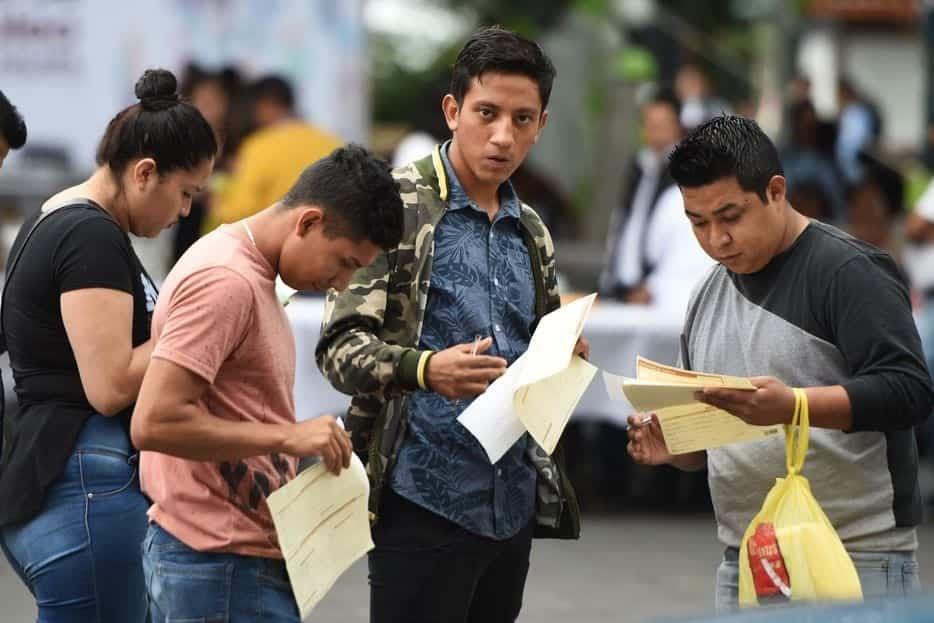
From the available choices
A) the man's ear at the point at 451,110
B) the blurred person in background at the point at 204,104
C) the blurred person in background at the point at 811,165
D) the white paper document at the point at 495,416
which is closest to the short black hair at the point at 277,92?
the blurred person in background at the point at 204,104

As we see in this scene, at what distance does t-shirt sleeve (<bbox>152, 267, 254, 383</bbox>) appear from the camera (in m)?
3.34

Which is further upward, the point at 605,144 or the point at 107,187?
the point at 107,187

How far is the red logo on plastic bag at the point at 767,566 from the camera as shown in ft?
12.1

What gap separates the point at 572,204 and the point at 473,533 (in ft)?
40.4

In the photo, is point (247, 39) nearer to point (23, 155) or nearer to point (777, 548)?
point (23, 155)

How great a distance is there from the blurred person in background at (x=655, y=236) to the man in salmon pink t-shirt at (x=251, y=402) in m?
5.45

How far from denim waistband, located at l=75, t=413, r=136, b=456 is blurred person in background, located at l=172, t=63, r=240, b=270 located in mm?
6137

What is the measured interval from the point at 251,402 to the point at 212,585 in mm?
367

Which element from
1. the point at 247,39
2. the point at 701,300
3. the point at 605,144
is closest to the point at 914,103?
the point at 605,144

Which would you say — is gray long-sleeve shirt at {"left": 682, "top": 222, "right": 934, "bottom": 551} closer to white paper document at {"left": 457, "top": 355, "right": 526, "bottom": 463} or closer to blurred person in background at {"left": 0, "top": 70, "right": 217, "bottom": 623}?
white paper document at {"left": 457, "top": 355, "right": 526, "bottom": 463}

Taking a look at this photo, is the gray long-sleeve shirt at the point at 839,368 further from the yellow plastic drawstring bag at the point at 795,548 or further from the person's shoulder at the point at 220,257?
the person's shoulder at the point at 220,257

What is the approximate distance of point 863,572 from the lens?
3.83 metres

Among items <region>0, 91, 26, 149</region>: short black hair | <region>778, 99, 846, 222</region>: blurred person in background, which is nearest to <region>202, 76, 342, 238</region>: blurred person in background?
<region>778, 99, 846, 222</region>: blurred person in background

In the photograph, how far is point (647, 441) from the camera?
409cm
